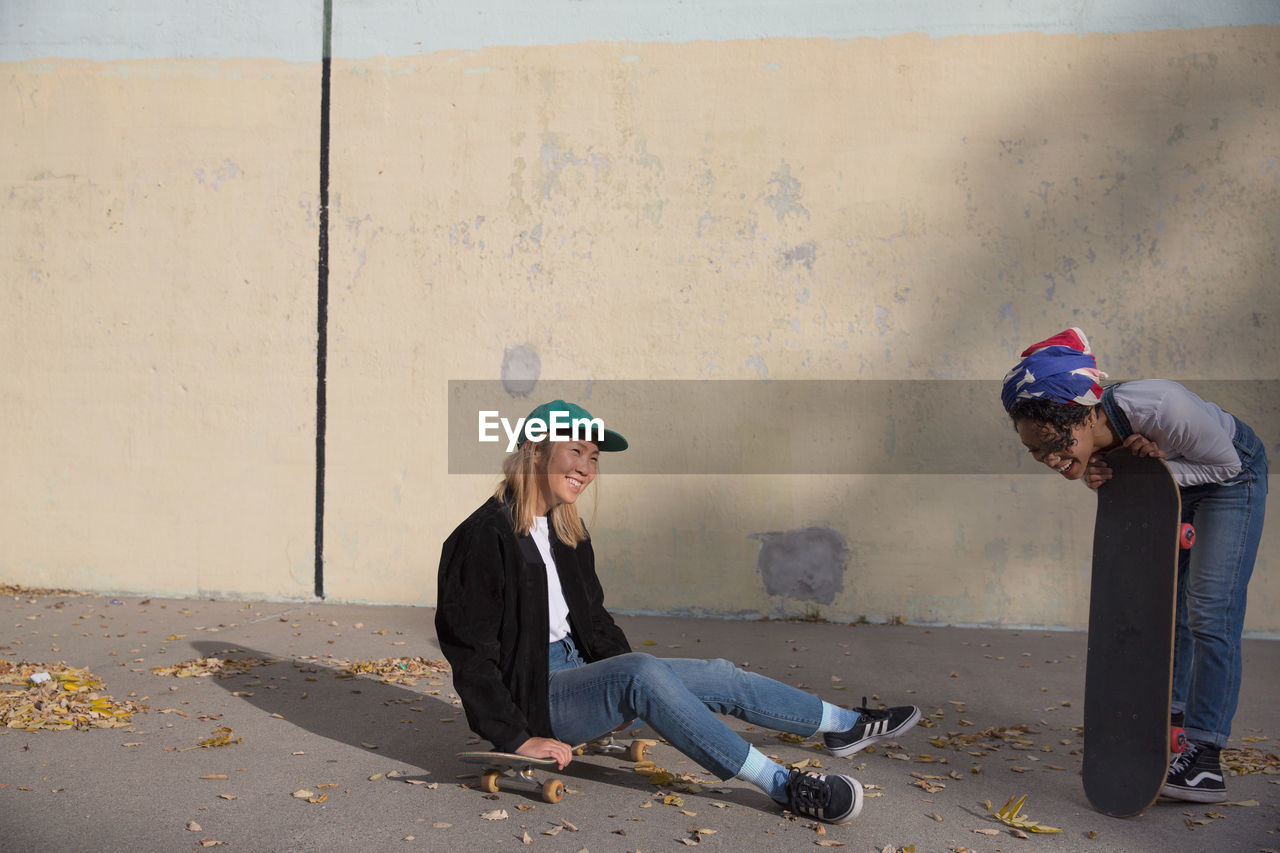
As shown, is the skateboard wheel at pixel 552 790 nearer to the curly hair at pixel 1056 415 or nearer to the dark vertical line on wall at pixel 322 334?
the curly hair at pixel 1056 415

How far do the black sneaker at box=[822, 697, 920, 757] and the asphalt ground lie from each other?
0.54ft

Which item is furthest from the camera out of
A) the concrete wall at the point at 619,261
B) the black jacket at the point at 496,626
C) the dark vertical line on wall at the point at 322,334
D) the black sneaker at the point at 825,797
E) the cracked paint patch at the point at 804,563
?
the dark vertical line on wall at the point at 322,334

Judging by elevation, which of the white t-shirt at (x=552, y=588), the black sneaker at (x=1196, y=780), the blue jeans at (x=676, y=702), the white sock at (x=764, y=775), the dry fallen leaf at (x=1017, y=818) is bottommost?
the dry fallen leaf at (x=1017, y=818)

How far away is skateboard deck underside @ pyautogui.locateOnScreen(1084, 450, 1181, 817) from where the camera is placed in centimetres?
336

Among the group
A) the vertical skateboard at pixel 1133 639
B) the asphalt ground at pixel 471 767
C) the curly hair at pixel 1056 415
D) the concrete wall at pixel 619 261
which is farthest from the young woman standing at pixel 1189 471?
the concrete wall at pixel 619 261

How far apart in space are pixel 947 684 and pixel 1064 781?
1.48 meters

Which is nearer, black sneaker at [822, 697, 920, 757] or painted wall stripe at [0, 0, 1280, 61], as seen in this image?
black sneaker at [822, 697, 920, 757]

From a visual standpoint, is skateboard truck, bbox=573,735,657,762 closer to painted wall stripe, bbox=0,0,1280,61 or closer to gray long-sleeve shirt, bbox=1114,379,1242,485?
gray long-sleeve shirt, bbox=1114,379,1242,485

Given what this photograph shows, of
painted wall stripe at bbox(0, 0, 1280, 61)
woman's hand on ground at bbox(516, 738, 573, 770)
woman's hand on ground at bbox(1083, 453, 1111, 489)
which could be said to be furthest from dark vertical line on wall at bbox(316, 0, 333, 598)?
woman's hand on ground at bbox(1083, 453, 1111, 489)

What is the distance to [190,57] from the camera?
754cm

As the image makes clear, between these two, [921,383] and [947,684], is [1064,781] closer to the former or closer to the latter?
[947,684]

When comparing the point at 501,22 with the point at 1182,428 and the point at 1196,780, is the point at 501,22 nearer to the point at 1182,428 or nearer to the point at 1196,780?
the point at 1182,428

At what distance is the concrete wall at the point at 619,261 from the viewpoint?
664 centimetres

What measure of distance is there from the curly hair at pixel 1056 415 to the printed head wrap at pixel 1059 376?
2cm
